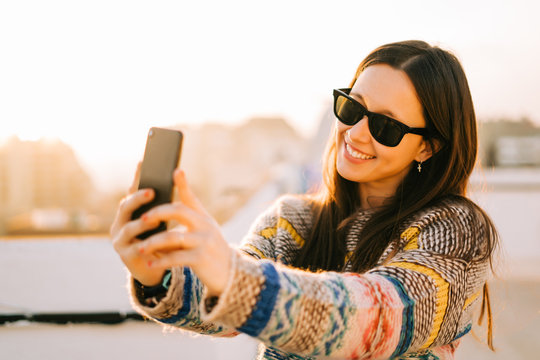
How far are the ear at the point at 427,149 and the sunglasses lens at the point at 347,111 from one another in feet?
0.74

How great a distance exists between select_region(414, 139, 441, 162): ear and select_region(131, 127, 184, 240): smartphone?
0.85 meters

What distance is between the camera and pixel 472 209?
120cm

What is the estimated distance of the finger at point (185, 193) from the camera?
716 millimetres

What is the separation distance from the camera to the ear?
1385mm

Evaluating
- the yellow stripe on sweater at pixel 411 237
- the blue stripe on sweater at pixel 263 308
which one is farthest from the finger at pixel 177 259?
the yellow stripe on sweater at pixel 411 237

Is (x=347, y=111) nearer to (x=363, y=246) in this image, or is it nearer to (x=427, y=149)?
(x=427, y=149)

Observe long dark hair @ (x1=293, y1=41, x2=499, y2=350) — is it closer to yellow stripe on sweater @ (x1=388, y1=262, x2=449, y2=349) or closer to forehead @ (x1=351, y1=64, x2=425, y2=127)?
forehead @ (x1=351, y1=64, x2=425, y2=127)

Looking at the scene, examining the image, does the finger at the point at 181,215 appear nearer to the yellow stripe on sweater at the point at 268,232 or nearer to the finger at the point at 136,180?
the finger at the point at 136,180

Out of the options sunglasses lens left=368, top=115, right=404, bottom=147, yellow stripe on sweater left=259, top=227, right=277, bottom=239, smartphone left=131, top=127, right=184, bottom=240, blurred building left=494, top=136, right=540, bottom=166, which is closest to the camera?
smartphone left=131, top=127, right=184, bottom=240

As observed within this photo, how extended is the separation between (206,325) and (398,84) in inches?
33.0

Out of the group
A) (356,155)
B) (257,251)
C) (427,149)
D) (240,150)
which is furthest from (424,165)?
(240,150)

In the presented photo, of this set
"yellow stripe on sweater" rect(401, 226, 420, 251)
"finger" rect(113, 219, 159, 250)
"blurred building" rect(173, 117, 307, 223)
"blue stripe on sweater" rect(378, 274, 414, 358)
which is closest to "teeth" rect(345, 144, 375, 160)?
"yellow stripe on sweater" rect(401, 226, 420, 251)

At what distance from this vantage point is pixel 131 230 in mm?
791

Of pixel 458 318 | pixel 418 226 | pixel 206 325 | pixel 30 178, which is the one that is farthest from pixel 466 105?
pixel 30 178
